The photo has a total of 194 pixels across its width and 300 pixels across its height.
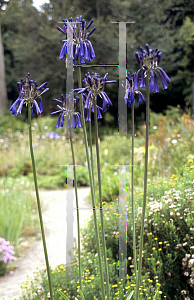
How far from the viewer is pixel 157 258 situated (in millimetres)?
2168

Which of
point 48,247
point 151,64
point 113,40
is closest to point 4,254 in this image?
point 48,247

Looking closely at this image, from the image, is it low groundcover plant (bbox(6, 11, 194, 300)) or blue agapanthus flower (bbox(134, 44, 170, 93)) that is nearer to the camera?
blue agapanthus flower (bbox(134, 44, 170, 93))

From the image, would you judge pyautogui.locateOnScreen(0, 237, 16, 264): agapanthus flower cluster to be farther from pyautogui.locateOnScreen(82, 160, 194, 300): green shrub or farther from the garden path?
pyautogui.locateOnScreen(82, 160, 194, 300): green shrub

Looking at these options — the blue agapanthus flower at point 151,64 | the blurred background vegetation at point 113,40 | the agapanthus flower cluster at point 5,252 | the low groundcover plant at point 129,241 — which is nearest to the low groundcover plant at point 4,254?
the agapanthus flower cluster at point 5,252

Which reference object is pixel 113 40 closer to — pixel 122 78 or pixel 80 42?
pixel 122 78

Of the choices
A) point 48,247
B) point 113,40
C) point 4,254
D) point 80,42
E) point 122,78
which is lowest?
point 48,247

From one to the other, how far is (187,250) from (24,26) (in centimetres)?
1284

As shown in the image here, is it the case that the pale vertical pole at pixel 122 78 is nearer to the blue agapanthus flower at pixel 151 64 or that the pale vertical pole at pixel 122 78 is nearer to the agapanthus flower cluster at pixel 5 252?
the blue agapanthus flower at pixel 151 64

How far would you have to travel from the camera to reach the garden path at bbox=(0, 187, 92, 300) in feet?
8.09

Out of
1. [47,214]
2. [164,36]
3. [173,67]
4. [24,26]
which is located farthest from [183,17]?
[47,214]

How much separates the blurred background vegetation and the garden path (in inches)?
271

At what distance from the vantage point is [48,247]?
3264mm

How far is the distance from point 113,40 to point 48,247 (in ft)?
31.3

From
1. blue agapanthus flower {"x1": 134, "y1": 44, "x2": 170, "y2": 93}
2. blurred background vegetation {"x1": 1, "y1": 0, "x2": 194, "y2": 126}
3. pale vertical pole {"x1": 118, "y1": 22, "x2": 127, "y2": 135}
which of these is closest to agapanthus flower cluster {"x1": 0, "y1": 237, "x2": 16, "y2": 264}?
pale vertical pole {"x1": 118, "y1": 22, "x2": 127, "y2": 135}
